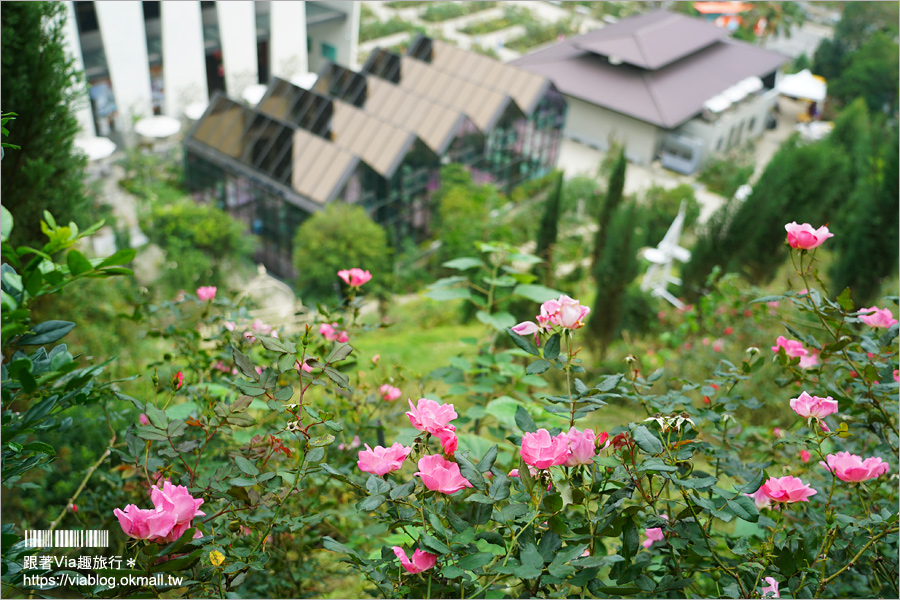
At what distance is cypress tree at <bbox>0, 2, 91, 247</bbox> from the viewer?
3.44m

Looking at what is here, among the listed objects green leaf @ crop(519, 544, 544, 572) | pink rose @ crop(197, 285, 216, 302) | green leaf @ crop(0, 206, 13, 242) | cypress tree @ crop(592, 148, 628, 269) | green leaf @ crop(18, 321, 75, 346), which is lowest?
cypress tree @ crop(592, 148, 628, 269)

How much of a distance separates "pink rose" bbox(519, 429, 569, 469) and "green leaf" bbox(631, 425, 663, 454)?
162 millimetres

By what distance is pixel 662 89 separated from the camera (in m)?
18.9

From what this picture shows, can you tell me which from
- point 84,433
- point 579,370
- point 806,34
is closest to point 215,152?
point 84,433

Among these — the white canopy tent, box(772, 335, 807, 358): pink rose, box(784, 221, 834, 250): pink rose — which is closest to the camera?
box(784, 221, 834, 250): pink rose

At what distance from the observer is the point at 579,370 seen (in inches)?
63.2

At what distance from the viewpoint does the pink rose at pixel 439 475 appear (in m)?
1.37

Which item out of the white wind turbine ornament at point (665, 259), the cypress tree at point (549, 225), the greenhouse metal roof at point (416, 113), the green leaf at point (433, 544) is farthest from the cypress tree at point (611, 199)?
the green leaf at point (433, 544)

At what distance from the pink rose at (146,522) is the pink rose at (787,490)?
122cm

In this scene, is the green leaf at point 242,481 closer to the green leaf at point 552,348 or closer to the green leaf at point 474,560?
the green leaf at point 474,560

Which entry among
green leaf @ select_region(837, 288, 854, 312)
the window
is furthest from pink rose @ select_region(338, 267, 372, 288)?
the window

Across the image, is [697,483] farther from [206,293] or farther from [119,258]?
[206,293]

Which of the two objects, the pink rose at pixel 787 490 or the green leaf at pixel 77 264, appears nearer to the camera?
the green leaf at pixel 77 264

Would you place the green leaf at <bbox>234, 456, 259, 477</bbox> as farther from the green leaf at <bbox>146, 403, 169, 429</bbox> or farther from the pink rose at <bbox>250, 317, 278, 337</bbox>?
the pink rose at <bbox>250, 317, 278, 337</bbox>
